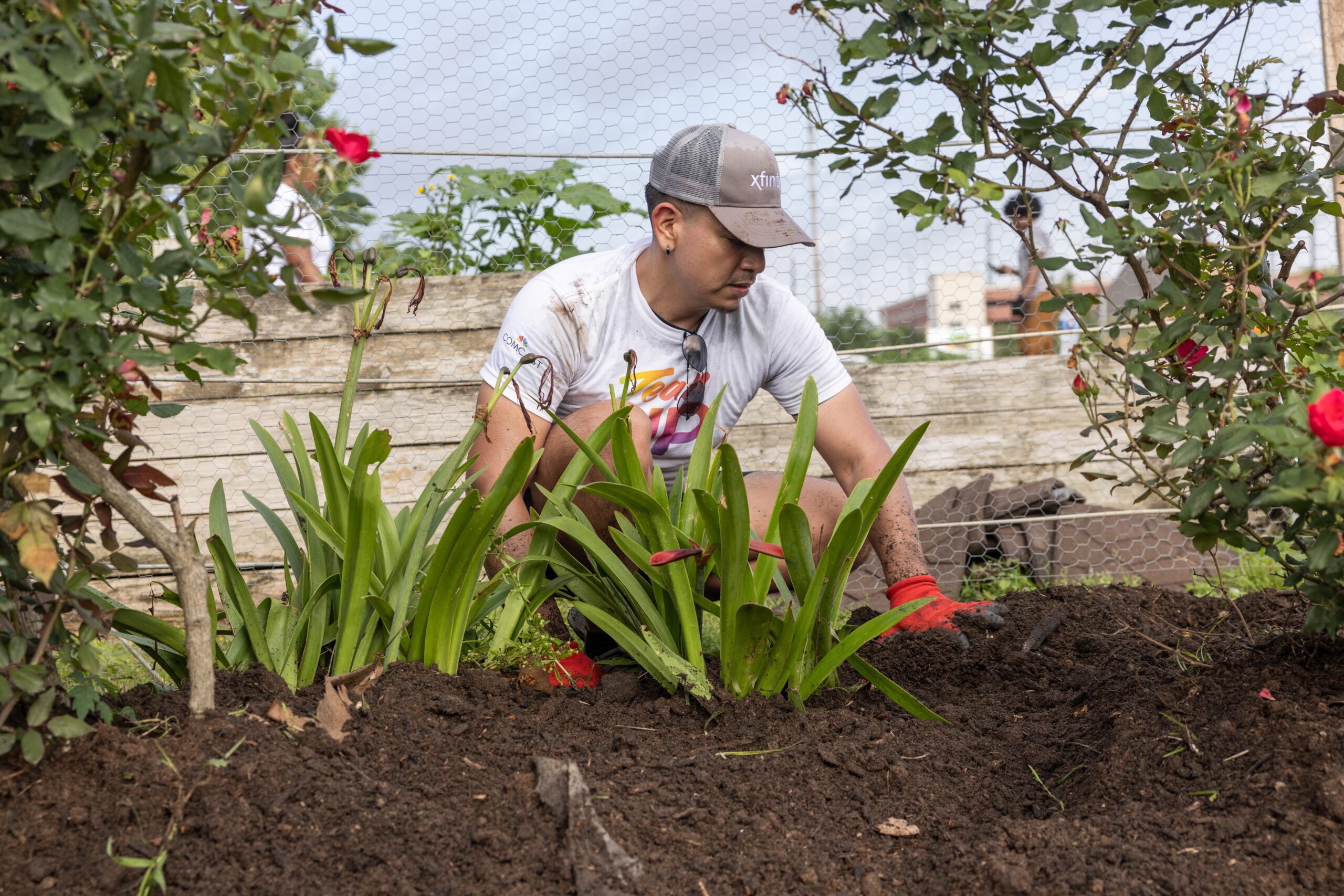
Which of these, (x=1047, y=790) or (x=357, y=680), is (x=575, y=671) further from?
(x=1047, y=790)

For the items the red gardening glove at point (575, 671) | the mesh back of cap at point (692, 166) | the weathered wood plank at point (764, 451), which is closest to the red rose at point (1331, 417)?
the red gardening glove at point (575, 671)

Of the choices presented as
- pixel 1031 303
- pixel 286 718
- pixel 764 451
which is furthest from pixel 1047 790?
pixel 1031 303

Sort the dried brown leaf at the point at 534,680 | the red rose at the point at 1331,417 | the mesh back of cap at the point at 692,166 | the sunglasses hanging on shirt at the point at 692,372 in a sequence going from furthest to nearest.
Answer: the sunglasses hanging on shirt at the point at 692,372, the mesh back of cap at the point at 692,166, the dried brown leaf at the point at 534,680, the red rose at the point at 1331,417

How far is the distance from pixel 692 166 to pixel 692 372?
0.48 metres

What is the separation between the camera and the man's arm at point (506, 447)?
1964mm

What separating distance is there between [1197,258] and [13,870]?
→ 5.09 ft

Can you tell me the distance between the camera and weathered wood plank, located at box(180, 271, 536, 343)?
3.27 metres

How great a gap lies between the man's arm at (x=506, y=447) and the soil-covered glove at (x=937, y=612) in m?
0.73

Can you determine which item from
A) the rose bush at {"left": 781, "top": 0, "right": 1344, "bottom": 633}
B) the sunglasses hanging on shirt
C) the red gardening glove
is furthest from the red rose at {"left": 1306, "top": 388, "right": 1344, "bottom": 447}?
the sunglasses hanging on shirt

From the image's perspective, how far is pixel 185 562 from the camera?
123 cm

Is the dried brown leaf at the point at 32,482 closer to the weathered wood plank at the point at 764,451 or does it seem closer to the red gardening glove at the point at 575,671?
the red gardening glove at the point at 575,671

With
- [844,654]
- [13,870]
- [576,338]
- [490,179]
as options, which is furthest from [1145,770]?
[490,179]

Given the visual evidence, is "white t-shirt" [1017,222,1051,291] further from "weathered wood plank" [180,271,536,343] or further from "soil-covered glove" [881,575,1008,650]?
"weathered wood plank" [180,271,536,343]

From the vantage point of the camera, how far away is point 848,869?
1.13 meters
